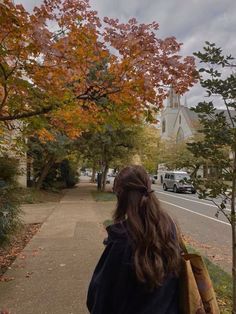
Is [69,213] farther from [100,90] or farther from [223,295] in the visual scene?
[223,295]

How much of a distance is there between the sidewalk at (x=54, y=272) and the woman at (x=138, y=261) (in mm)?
2876

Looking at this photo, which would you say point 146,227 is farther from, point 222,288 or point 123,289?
point 222,288

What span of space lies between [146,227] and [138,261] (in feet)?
0.58

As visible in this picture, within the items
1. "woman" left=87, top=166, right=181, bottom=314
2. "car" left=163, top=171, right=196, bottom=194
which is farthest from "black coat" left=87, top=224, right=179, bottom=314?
"car" left=163, top=171, right=196, bottom=194

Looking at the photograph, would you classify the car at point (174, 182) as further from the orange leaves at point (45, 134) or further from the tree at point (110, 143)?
the orange leaves at point (45, 134)

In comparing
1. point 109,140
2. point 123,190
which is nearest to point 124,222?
point 123,190

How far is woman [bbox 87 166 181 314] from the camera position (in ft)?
6.07

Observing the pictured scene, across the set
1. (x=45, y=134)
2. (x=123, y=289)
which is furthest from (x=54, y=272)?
(x=123, y=289)

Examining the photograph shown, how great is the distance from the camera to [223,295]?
523 centimetres

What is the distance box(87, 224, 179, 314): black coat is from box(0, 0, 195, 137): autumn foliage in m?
4.11

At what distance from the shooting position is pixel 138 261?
1.82 metres

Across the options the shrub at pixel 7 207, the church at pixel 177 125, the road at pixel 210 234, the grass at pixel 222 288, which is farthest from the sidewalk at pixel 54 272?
the church at pixel 177 125

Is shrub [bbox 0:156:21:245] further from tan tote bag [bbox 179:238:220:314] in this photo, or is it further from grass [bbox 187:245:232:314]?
tan tote bag [bbox 179:238:220:314]

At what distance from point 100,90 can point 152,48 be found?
3.69ft
